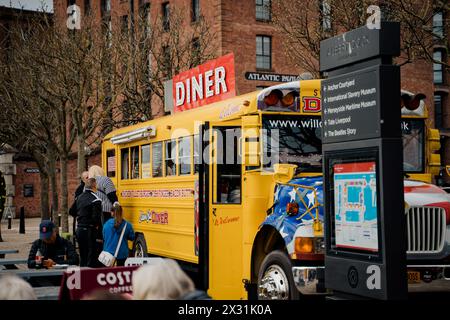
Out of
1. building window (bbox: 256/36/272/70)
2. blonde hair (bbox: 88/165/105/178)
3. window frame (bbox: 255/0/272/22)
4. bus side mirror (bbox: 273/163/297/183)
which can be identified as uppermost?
window frame (bbox: 255/0/272/22)

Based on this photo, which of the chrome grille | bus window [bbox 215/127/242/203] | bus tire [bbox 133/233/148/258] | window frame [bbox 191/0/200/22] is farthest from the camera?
window frame [bbox 191/0/200/22]

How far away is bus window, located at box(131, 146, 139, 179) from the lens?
47.5 feet

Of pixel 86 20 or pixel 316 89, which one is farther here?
pixel 86 20

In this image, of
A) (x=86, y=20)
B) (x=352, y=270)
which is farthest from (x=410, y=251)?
(x=86, y=20)

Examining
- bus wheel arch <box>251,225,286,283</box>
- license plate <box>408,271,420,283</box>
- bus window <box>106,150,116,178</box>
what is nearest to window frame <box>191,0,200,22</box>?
bus window <box>106,150,116,178</box>

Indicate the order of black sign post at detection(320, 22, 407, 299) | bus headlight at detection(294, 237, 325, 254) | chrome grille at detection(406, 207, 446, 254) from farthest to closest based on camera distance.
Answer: bus headlight at detection(294, 237, 325, 254)
chrome grille at detection(406, 207, 446, 254)
black sign post at detection(320, 22, 407, 299)

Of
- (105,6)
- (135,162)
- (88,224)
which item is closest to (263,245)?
(88,224)

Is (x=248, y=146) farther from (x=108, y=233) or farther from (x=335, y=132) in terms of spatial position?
(x=108, y=233)

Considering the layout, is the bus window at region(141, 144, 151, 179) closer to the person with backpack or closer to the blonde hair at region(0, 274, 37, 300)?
the person with backpack

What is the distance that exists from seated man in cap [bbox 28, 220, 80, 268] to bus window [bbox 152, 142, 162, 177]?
3489 mm

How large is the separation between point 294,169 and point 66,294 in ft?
12.7

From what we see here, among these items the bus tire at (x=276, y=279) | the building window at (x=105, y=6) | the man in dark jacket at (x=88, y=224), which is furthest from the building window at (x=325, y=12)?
the building window at (x=105, y=6)

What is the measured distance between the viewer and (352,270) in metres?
6.95

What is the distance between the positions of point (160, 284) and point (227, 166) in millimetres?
5817
